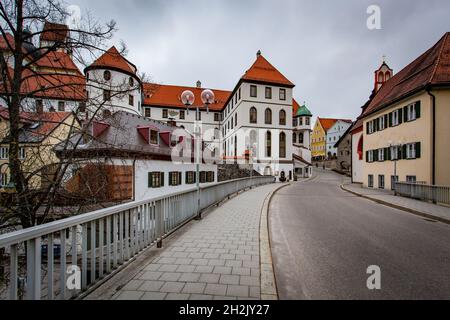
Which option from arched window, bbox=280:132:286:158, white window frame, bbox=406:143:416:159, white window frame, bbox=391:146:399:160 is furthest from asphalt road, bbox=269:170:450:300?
arched window, bbox=280:132:286:158

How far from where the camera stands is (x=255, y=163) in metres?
39.4

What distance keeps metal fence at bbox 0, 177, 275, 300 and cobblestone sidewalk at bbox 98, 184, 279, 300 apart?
1.59 feet

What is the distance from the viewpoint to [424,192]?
13.4 metres

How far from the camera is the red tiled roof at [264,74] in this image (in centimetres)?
4121

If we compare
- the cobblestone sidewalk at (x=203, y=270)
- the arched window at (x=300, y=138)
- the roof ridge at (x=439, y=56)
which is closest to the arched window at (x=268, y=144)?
the arched window at (x=300, y=138)

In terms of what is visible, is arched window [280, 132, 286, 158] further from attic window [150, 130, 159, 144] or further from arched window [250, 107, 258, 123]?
attic window [150, 130, 159, 144]

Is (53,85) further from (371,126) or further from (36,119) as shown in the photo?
(371,126)

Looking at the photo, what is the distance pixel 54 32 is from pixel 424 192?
18138 millimetres

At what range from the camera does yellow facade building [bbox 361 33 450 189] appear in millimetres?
15070

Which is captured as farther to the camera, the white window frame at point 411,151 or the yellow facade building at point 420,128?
the white window frame at point 411,151

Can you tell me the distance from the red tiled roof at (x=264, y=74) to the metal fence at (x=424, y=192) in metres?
30.1

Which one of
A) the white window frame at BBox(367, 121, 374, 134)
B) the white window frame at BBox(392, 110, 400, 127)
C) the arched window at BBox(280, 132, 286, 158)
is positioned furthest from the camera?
the arched window at BBox(280, 132, 286, 158)

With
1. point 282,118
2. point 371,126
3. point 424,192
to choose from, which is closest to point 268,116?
point 282,118

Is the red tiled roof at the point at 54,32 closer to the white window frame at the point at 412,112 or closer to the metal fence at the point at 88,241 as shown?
the metal fence at the point at 88,241
